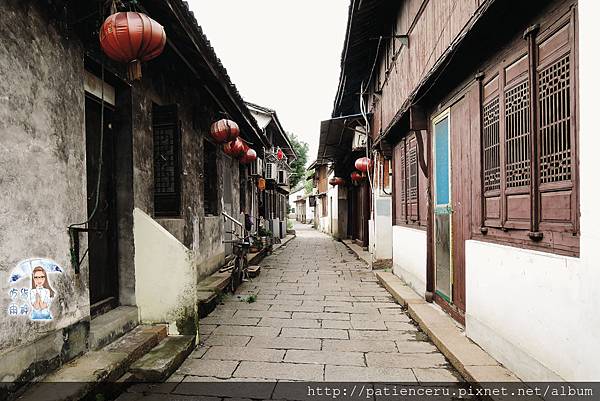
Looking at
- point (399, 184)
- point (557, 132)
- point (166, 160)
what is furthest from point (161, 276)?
point (399, 184)

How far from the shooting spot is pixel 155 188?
586 cm

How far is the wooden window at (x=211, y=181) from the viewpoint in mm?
9242

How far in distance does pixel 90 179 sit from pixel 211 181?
186 inches

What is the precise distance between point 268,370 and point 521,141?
3488mm

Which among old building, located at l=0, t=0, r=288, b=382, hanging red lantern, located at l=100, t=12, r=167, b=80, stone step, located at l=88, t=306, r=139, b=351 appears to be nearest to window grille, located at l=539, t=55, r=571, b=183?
hanging red lantern, located at l=100, t=12, r=167, b=80

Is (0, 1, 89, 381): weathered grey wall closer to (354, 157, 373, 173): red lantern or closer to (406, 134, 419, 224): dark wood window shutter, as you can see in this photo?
(406, 134, 419, 224): dark wood window shutter

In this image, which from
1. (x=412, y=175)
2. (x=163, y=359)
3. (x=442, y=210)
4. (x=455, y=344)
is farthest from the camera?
(x=412, y=175)

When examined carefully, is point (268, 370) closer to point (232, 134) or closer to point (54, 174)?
point (54, 174)

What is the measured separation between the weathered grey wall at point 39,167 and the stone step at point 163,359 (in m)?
0.72

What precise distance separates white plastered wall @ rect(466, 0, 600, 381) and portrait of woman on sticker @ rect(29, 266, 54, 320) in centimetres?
413

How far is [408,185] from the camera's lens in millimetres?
8531

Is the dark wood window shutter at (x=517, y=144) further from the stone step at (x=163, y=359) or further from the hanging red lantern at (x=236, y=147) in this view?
the hanging red lantern at (x=236, y=147)

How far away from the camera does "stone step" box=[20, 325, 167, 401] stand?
3.08 meters

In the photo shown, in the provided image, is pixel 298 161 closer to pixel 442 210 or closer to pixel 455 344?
pixel 442 210
